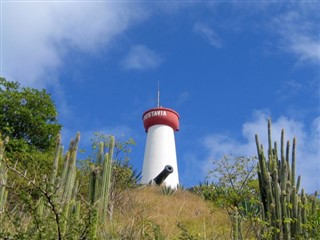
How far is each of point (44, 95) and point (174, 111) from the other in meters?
9.17

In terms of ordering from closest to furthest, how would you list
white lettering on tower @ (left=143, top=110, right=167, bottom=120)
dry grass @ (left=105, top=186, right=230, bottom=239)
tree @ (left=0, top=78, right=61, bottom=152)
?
dry grass @ (left=105, top=186, right=230, bottom=239) < tree @ (left=0, top=78, right=61, bottom=152) < white lettering on tower @ (left=143, top=110, right=167, bottom=120)

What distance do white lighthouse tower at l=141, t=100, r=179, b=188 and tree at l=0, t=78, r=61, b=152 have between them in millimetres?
6532

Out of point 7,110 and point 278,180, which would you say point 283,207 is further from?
point 7,110

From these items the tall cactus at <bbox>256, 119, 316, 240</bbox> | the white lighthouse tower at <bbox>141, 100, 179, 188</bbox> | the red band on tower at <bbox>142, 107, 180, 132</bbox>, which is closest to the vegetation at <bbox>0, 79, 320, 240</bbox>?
the tall cactus at <bbox>256, 119, 316, 240</bbox>

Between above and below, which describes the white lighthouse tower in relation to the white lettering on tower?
below

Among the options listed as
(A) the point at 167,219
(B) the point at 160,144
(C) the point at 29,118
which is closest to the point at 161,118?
(B) the point at 160,144

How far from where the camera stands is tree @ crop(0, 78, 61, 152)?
1995 centimetres

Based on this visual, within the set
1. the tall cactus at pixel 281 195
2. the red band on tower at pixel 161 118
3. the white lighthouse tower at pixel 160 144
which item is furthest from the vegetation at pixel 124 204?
the red band on tower at pixel 161 118

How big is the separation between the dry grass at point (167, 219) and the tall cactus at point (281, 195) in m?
0.81

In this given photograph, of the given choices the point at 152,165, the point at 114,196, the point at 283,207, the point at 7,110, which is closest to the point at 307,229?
the point at 283,207

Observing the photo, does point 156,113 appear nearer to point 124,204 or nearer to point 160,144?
point 160,144

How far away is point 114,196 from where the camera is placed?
11586 millimetres

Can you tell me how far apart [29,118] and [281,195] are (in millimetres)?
14031

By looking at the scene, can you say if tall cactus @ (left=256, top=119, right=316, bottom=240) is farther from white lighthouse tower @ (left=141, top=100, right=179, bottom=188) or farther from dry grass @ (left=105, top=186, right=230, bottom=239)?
white lighthouse tower @ (left=141, top=100, right=179, bottom=188)
